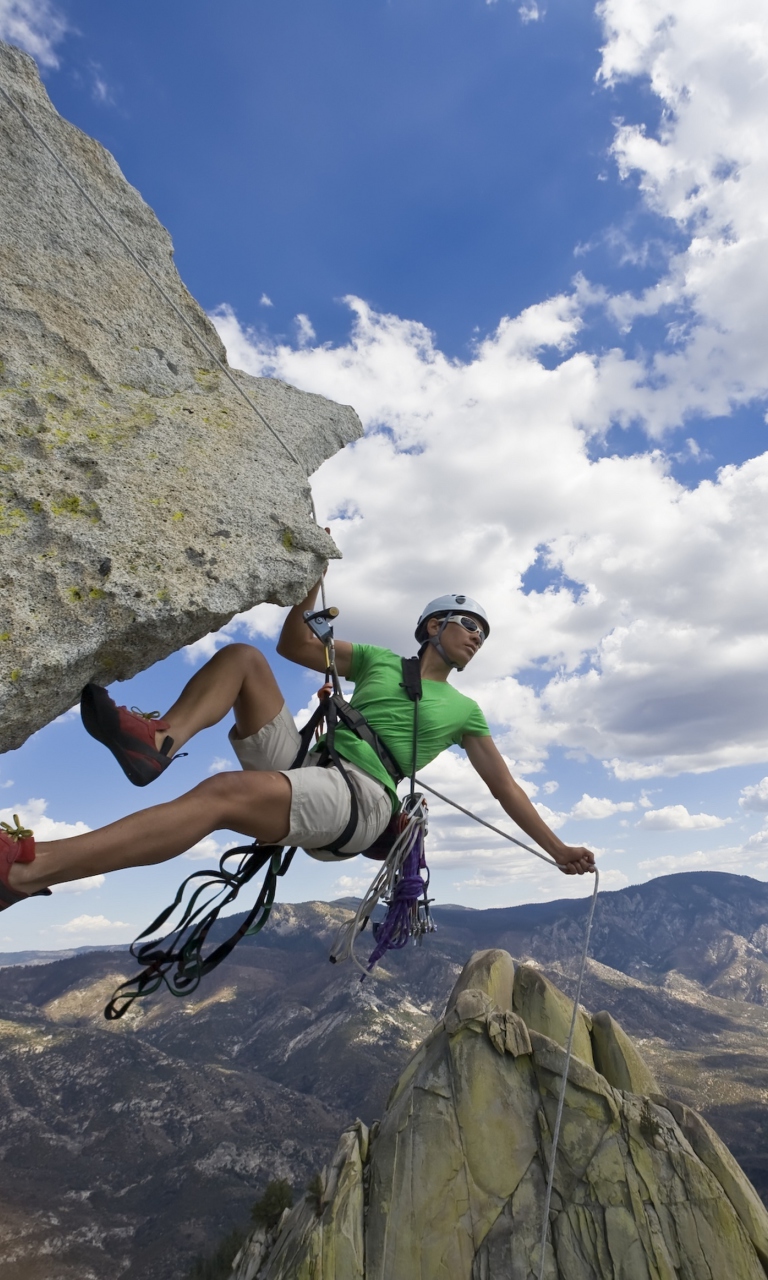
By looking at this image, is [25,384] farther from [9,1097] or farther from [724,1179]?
[9,1097]

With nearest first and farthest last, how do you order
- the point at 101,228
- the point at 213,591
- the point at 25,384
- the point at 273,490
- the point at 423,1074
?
the point at 213,591 → the point at 25,384 → the point at 273,490 → the point at 101,228 → the point at 423,1074

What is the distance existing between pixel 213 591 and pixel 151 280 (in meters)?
2.51

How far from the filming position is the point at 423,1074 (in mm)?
11977

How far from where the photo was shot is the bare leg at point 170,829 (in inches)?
113

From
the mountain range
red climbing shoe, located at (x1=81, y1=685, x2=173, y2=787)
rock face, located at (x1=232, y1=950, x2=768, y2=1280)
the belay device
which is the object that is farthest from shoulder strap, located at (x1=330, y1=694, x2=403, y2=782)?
the mountain range

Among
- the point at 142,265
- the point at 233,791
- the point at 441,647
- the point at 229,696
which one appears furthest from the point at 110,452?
the point at 441,647

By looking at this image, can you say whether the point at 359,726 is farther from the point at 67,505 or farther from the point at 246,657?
the point at 67,505

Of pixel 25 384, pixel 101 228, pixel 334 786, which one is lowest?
pixel 334 786

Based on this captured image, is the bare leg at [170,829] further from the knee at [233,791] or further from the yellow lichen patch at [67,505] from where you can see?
the yellow lichen patch at [67,505]

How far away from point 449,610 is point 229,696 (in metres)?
2.19

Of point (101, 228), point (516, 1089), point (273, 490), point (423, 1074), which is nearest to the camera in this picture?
point (273, 490)

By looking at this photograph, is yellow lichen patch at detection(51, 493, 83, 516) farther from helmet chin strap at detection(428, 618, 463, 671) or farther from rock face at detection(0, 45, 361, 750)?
helmet chin strap at detection(428, 618, 463, 671)

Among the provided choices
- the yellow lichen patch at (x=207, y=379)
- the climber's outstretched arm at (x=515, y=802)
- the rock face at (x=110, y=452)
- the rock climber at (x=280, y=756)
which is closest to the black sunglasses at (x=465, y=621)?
the rock climber at (x=280, y=756)

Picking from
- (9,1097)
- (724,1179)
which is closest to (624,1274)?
(724,1179)
